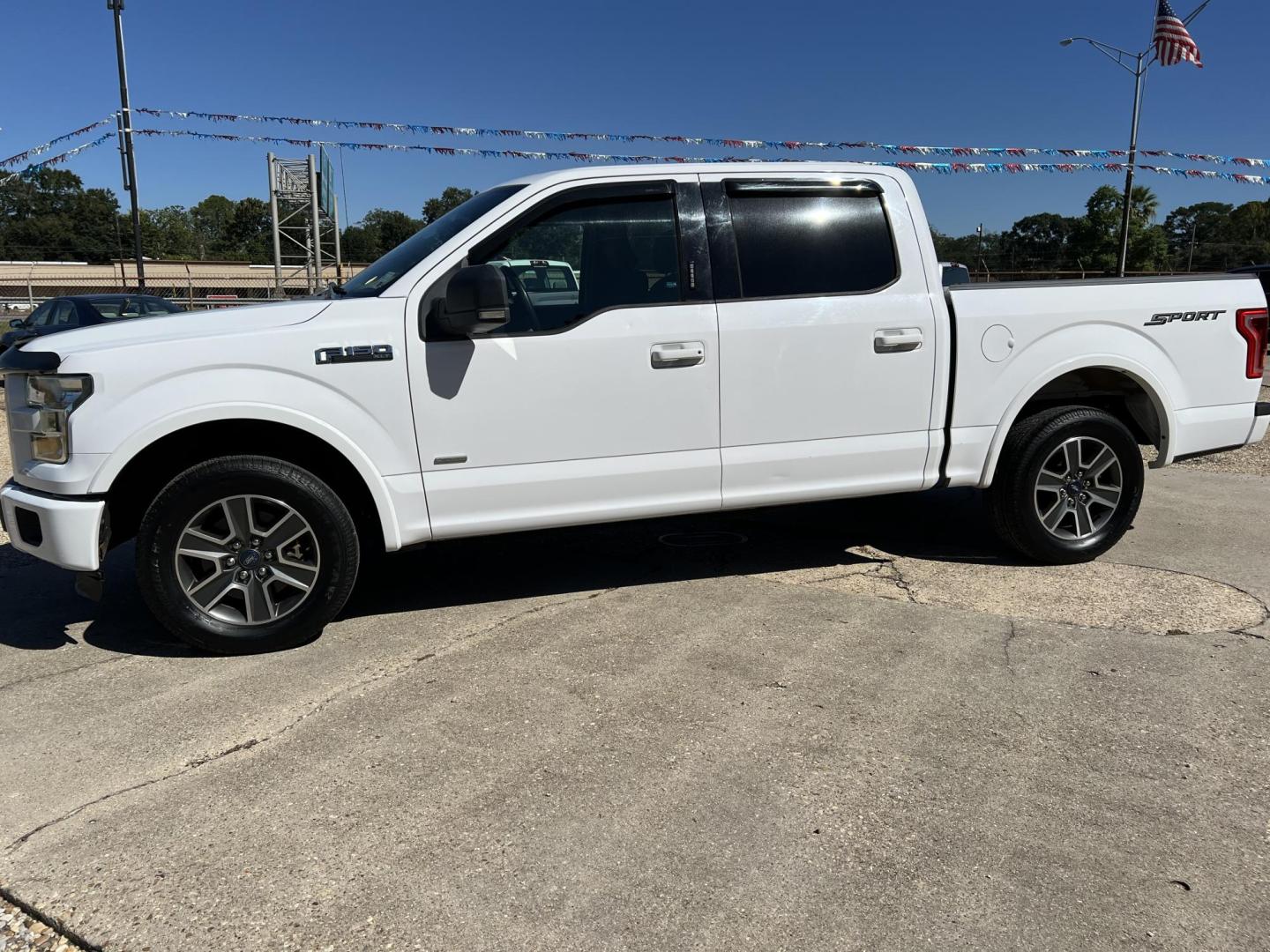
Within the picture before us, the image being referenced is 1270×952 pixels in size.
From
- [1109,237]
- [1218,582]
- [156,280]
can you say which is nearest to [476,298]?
[1218,582]

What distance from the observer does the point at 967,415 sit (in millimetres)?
4625

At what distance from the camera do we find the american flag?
18.9m

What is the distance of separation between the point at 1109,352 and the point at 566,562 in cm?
316

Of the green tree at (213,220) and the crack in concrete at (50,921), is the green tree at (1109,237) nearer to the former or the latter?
the crack in concrete at (50,921)

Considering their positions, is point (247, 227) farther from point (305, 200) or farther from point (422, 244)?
point (422, 244)

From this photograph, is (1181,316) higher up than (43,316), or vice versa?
(43,316)

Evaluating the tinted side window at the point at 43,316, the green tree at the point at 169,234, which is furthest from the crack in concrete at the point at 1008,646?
the green tree at the point at 169,234

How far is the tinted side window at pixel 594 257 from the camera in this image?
4.05 m

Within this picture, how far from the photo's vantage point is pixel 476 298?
363 cm

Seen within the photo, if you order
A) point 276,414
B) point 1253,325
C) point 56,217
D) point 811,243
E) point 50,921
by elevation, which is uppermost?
point 56,217

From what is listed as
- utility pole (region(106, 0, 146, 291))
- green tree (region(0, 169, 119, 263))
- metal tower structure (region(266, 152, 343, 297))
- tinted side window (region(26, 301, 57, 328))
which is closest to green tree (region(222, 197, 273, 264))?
green tree (region(0, 169, 119, 263))

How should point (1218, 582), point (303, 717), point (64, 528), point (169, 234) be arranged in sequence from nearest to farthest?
point (303, 717)
point (64, 528)
point (1218, 582)
point (169, 234)

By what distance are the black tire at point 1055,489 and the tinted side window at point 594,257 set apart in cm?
210

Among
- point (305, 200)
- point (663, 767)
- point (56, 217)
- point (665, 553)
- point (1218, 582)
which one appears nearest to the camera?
point (663, 767)
